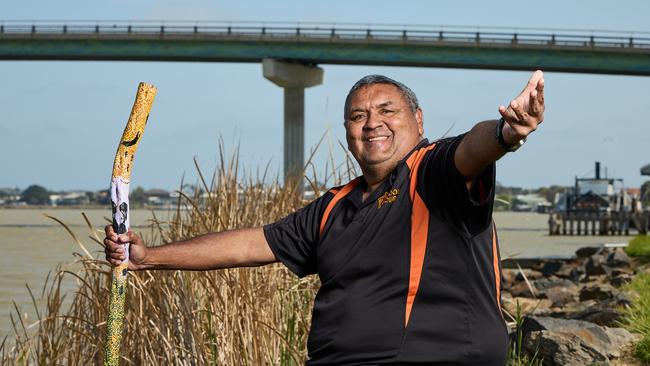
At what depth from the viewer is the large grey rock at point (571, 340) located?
23.4 ft

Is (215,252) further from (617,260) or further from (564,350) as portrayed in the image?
(617,260)

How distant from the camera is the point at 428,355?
325 centimetres

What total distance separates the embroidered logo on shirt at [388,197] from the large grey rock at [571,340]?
12.0 feet

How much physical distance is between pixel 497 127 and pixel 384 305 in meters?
0.61

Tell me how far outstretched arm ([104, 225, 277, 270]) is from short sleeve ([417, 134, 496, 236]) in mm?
801

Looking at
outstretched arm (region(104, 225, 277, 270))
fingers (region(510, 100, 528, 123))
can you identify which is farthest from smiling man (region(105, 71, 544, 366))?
outstretched arm (region(104, 225, 277, 270))

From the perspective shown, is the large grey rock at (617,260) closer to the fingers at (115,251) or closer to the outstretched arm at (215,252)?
the outstretched arm at (215,252)

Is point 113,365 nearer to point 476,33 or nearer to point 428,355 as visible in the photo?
point 428,355

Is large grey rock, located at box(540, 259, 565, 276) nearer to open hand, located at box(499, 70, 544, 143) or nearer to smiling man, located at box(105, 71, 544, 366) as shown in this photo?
smiling man, located at box(105, 71, 544, 366)

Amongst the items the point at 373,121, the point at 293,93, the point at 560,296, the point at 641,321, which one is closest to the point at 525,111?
the point at 373,121

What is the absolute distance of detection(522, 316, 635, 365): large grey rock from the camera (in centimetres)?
714

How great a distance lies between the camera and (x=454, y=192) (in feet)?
10.7

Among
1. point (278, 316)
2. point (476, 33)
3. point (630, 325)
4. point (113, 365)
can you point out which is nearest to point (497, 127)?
point (113, 365)

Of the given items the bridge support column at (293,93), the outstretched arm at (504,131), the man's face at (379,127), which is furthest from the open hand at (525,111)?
the bridge support column at (293,93)
